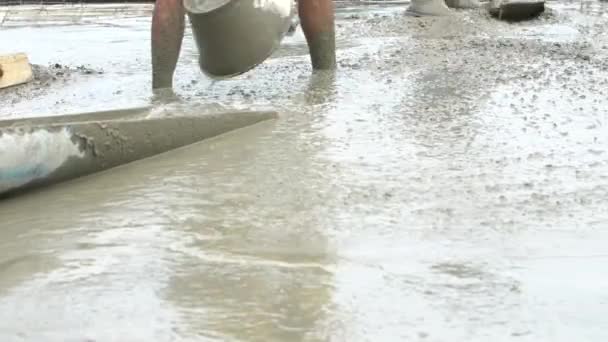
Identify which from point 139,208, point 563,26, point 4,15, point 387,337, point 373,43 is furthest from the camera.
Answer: point 4,15

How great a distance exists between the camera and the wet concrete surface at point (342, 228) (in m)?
1.42

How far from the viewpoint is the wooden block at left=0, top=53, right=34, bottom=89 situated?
14.7 feet

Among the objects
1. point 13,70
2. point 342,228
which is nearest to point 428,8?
point 13,70

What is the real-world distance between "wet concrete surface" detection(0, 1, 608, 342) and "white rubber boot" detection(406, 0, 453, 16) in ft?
17.8

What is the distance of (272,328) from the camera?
138 centimetres

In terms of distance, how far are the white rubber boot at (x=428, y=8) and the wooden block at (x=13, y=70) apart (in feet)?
17.8

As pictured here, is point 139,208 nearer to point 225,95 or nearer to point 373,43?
point 225,95

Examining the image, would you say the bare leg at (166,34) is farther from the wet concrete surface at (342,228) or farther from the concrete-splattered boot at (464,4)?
the concrete-splattered boot at (464,4)

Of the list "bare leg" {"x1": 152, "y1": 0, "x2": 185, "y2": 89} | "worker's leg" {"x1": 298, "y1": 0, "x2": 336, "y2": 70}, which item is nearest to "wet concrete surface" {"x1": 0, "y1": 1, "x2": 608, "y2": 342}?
"bare leg" {"x1": 152, "y1": 0, "x2": 185, "y2": 89}

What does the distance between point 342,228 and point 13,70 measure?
3.29 m

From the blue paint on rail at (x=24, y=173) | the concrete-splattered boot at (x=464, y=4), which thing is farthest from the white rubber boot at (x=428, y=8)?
the blue paint on rail at (x=24, y=173)

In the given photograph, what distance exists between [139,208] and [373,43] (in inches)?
159

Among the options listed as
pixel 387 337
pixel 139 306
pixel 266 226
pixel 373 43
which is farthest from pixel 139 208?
pixel 373 43

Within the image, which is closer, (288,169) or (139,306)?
(139,306)
